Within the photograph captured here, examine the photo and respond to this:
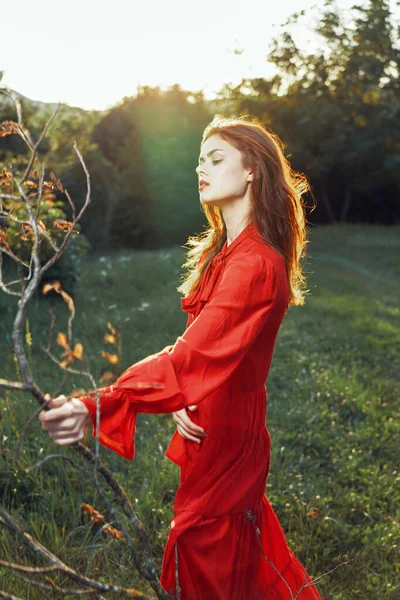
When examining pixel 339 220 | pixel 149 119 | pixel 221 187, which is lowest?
pixel 339 220

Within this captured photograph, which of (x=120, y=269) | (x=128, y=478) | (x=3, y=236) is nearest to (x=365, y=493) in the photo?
(x=128, y=478)

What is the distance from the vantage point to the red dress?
5.92 ft

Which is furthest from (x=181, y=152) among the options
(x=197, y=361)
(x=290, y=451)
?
(x=197, y=361)

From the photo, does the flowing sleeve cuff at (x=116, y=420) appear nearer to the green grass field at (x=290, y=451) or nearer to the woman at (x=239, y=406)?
the green grass field at (x=290, y=451)

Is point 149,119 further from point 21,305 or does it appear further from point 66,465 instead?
point 21,305

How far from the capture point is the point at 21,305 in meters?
1.22

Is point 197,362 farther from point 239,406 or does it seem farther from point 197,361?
point 239,406

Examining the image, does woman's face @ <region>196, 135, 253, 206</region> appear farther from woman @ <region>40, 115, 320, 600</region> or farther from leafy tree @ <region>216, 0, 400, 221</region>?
leafy tree @ <region>216, 0, 400, 221</region>

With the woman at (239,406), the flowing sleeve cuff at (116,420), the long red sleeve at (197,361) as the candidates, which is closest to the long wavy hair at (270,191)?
the woman at (239,406)

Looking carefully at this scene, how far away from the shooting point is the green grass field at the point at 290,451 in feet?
10.4

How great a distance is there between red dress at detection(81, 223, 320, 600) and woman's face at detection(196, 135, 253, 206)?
14 centimetres

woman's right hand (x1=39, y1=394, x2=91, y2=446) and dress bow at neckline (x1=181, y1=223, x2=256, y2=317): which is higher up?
dress bow at neckline (x1=181, y1=223, x2=256, y2=317)

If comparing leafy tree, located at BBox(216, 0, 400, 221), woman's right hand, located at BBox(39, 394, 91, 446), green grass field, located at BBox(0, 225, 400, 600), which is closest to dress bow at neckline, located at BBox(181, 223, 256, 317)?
green grass field, located at BBox(0, 225, 400, 600)

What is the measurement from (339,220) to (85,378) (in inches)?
965
